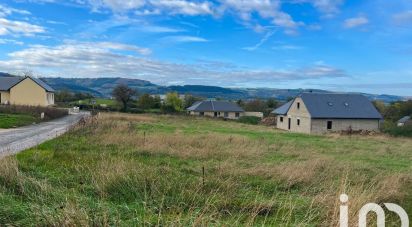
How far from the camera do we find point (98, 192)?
23.7 ft

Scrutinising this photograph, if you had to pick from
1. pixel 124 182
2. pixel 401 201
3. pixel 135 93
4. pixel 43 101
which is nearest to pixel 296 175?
pixel 401 201

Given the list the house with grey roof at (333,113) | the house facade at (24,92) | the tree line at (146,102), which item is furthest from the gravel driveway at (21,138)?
the tree line at (146,102)

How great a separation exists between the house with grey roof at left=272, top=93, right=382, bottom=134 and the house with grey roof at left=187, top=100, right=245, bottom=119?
34.3 m

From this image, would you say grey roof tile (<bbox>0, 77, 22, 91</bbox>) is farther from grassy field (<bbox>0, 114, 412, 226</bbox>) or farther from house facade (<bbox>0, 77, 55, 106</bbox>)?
grassy field (<bbox>0, 114, 412, 226</bbox>)

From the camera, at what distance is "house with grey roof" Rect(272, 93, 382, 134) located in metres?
50.2

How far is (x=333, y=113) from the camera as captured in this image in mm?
50750

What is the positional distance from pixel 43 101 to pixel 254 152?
4679 cm

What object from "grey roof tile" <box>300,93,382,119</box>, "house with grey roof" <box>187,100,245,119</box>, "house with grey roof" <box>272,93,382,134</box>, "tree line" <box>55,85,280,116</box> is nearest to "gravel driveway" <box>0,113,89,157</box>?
"house with grey roof" <box>272,93,382,134</box>

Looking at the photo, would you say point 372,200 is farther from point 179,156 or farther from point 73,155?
point 73,155

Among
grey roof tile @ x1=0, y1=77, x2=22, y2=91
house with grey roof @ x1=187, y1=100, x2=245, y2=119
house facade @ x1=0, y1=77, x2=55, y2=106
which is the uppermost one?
grey roof tile @ x1=0, y1=77, x2=22, y2=91

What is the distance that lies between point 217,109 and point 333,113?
3968 cm

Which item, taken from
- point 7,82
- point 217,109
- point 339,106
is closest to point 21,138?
point 7,82

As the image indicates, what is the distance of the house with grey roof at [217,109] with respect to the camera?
87500 millimetres

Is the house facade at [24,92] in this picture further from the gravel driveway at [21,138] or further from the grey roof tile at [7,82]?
the gravel driveway at [21,138]
